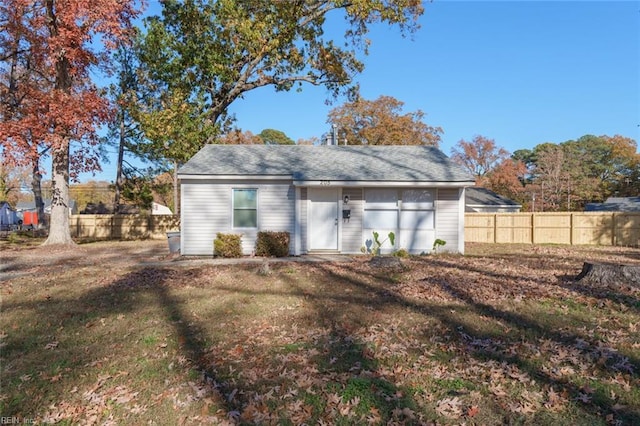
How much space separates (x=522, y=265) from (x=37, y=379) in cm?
988

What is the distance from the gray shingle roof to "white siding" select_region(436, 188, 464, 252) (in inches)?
26.2

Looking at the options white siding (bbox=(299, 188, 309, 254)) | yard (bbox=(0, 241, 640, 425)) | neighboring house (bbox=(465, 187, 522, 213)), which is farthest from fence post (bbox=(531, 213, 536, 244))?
neighboring house (bbox=(465, 187, 522, 213))

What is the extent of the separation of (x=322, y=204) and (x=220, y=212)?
11.0 feet

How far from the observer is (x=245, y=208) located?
43.0 ft

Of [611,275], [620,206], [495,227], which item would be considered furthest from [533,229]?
[620,206]

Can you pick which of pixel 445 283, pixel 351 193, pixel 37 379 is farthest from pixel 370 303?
pixel 351 193

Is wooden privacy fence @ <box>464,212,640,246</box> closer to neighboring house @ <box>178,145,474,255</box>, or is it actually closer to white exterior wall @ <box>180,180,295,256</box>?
neighboring house @ <box>178,145,474,255</box>

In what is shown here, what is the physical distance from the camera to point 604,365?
13.4ft

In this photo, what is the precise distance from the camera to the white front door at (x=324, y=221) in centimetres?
1331

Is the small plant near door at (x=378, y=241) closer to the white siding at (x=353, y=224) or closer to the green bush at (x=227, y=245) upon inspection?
the white siding at (x=353, y=224)

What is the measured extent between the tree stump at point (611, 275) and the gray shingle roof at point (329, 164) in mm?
5669

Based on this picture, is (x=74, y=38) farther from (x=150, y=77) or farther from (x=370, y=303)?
(x=370, y=303)

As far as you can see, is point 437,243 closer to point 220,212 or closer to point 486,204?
point 220,212

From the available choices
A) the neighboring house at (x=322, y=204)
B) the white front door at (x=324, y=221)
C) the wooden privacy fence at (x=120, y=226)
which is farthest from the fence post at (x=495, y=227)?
the wooden privacy fence at (x=120, y=226)
